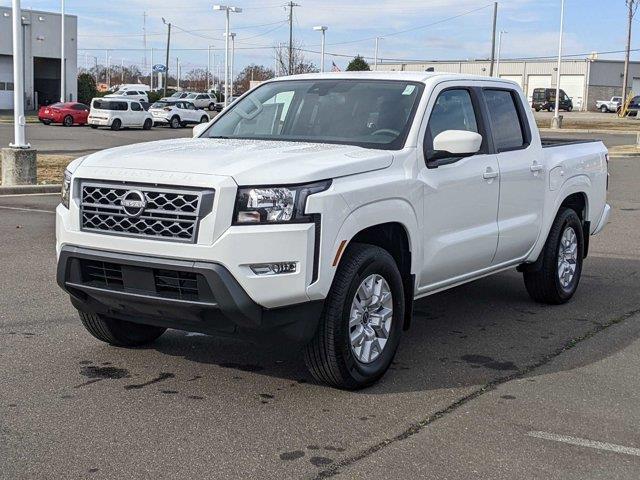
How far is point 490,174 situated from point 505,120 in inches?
32.8

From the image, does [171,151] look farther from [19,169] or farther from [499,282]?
[19,169]

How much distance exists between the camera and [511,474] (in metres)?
4.16

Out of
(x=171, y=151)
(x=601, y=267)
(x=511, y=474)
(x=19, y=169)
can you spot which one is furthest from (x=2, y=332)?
(x=19, y=169)

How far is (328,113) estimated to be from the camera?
623cm

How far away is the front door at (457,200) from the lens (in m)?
5.86

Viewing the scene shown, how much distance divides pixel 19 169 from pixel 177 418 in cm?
1303

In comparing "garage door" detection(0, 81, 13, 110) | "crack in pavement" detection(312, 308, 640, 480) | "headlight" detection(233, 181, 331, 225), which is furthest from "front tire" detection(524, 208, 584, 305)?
"garage door" detection(0, 81, 13, 110)

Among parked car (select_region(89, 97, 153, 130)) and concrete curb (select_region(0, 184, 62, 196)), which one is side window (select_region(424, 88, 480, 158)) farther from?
parked car (select_region(89, 97, 153, 130))

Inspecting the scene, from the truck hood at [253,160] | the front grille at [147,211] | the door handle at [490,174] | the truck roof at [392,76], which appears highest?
the truck roof at [392,76]

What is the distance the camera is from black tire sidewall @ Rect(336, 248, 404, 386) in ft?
16.6

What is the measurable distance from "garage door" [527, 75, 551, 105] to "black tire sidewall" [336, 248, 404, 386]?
10891 cm

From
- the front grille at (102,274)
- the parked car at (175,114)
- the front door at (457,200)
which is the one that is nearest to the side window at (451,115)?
the front door at (457,200)

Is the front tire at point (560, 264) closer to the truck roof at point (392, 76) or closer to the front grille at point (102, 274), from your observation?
the truck roof at point (392, 76)

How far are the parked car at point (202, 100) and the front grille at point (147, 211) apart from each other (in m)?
64.4
